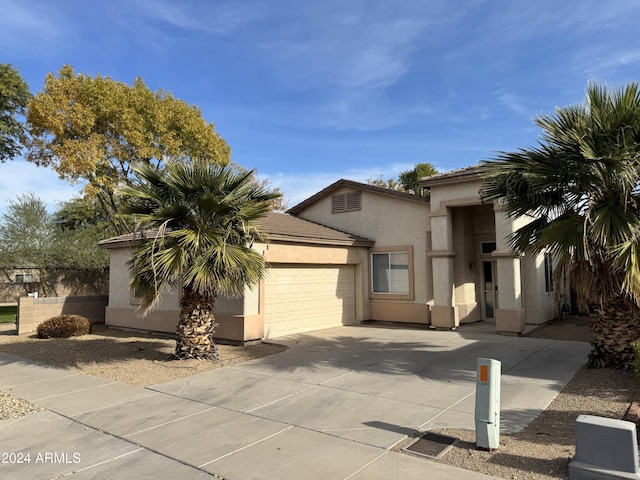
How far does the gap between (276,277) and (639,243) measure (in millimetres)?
9008

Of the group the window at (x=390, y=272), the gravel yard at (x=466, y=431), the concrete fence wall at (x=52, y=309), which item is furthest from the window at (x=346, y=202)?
the concrete fence wall at (x=52, y=309)

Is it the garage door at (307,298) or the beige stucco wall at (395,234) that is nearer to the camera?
the garage door at (307,298)

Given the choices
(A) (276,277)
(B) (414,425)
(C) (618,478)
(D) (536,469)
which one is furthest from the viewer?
(A) (276,277)

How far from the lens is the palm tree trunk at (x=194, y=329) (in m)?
9.97

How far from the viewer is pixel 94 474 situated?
4723 millimetres

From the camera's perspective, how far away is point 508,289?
13.2 m

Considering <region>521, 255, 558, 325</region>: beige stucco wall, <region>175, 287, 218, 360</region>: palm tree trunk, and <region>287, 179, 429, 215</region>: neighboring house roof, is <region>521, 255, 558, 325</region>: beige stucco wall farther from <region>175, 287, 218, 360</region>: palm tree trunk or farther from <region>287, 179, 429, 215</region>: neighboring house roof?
<region>175, 287, 218, 360</region>: palm tree trunk

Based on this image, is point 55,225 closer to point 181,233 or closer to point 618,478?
point 181,233

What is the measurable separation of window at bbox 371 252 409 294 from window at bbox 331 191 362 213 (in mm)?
2114

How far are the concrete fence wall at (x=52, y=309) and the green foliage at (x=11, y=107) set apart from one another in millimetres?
8321

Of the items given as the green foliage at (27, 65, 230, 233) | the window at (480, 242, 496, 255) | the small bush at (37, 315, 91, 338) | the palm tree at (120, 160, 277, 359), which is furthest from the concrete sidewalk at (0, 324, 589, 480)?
the green foliage at (27, 65, 230, 233)

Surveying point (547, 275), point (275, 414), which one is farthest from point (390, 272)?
point (275, 414)

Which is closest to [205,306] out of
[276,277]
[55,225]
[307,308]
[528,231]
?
[276,277]

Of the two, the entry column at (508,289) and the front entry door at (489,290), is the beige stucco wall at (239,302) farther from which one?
the entry column at (508,289)
